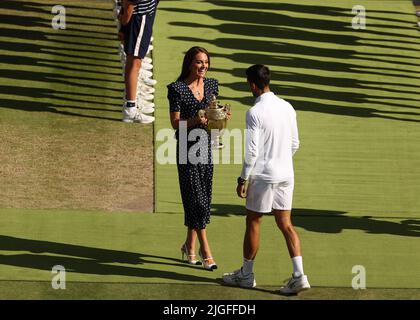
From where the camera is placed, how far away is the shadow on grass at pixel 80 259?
54.8ft

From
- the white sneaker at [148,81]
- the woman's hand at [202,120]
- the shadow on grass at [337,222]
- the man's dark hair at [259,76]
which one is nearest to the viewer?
the man's dark hair at [259,76]

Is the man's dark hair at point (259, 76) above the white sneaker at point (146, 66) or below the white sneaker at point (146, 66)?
below

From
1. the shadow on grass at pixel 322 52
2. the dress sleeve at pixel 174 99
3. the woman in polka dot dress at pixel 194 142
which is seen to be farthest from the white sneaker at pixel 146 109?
the dress sleeve at pixel 174 99

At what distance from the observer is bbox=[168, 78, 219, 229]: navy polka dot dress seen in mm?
16672

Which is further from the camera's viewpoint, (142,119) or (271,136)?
(142,119)

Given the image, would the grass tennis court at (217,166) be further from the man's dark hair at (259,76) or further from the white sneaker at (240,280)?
the man's dark hair at (259,76)

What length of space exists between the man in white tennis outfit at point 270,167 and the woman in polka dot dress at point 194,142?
2.48 ft

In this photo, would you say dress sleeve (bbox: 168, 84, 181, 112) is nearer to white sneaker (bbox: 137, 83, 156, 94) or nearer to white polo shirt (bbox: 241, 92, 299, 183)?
white polo shirt (bbox: 241, 92, 299, 183)

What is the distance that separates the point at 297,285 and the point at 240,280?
2.04ft

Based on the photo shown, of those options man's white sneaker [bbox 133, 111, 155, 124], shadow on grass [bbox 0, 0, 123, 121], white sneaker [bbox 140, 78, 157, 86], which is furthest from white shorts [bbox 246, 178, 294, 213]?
white sneaker [bbox 140, 78, 157, 86]

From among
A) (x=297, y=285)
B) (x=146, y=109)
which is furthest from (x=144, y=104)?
(x=297, y=285)

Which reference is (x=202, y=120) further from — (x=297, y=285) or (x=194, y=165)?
(x=297, y=285)

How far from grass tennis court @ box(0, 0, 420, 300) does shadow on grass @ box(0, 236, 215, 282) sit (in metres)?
0.03

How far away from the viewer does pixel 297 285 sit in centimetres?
1612
